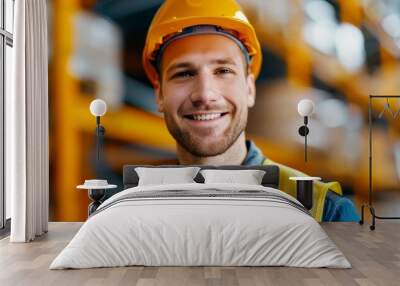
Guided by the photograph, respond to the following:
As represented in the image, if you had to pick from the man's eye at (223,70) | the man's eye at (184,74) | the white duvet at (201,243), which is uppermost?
the man's eye at (223,70)

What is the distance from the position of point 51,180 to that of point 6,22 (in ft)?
6.46

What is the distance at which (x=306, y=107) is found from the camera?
700 cm

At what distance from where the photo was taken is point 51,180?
723 cm

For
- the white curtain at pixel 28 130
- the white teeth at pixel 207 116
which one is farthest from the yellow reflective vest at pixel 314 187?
the white curtain at pixel 28 130

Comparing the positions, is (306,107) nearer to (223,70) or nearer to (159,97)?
(223,70)

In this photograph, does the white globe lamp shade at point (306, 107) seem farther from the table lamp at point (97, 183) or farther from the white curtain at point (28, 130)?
the white curtain at point (28, 130)

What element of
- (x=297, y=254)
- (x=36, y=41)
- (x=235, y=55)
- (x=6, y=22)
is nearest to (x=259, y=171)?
(x=235, y=55)

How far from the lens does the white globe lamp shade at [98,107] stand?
701 centimetres

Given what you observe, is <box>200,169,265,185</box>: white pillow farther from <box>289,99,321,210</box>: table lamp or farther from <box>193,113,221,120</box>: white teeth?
<box>193,113,221,120</box>: white teeth

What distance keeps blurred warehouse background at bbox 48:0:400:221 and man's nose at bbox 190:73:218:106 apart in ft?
1.86

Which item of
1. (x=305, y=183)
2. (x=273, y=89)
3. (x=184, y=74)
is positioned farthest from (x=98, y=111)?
(x=305, y=183)

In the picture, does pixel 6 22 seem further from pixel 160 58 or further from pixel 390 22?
pixel 390 22

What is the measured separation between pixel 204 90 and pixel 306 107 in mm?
1245

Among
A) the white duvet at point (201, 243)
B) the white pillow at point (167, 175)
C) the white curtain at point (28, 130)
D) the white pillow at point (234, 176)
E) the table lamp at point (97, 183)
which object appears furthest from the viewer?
the table lamp at point (97, 183)
